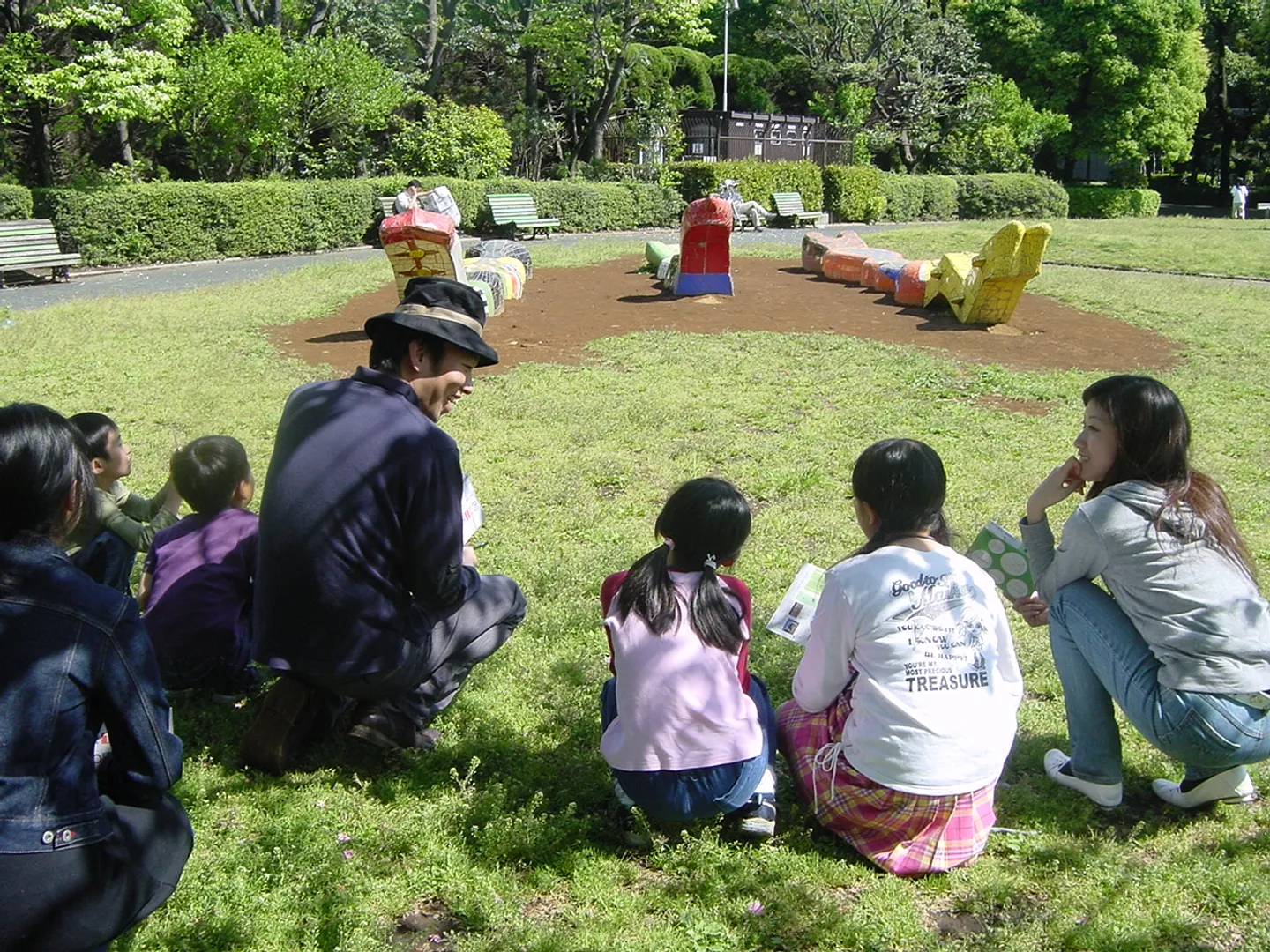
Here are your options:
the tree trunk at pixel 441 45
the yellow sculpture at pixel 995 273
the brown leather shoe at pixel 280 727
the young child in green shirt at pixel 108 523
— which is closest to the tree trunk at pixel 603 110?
the tree trunk at pixel 441 45

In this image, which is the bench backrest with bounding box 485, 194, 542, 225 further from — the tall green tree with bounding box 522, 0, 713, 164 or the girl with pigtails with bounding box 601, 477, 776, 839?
the girl with pigtails with bounding box 601, 477, 776, 839

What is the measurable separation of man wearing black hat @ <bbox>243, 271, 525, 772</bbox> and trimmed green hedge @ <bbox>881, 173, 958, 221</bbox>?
26.2 meters

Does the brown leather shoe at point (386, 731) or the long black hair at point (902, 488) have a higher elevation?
the long black hair at point (902, 488)

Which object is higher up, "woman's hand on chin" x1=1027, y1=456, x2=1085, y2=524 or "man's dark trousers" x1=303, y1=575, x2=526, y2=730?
"woman's hand on chin" x1=1027, y1=456, x2=1085, y2=524

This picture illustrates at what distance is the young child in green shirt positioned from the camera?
12.3ft

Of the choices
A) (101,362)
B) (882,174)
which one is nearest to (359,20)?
(882,174)

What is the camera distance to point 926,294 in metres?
12.6

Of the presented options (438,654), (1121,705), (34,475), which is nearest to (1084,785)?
(1121,705)

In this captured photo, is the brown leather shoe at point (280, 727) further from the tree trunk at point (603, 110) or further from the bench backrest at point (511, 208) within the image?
the tree trunk at point (603, 110)

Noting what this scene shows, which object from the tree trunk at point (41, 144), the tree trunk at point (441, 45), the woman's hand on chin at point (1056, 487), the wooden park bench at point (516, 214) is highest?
the tree trunk at point (441, 45)

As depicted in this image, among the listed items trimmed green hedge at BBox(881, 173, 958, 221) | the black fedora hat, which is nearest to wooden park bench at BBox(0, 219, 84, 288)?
the black fedora hat

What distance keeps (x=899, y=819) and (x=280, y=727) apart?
1.78 m

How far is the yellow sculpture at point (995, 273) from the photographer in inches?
433

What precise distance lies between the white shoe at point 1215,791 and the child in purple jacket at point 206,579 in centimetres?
296
